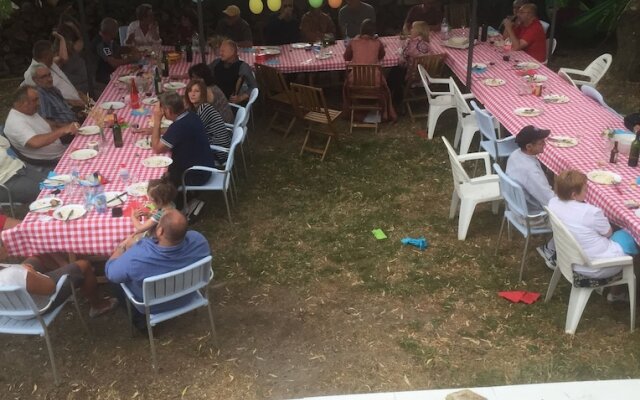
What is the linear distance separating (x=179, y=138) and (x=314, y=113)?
2.63 metres

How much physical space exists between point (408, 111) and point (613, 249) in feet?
16.4

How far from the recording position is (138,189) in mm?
5355

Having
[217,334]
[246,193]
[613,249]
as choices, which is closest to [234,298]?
[217,334]

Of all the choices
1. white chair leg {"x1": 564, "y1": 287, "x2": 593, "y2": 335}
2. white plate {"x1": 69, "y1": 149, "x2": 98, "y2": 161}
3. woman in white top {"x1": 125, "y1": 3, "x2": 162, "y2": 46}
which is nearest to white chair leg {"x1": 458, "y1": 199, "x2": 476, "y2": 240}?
white chair leg {"x1": 564, "y1": 287, "x2": 593, "y2": 335}

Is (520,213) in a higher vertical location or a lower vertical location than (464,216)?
higher

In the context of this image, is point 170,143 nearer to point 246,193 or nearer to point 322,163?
point 246,193

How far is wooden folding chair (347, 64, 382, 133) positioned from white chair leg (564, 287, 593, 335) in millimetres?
4524

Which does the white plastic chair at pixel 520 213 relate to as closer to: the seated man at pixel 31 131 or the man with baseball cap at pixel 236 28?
the seated man at pixel 31 131

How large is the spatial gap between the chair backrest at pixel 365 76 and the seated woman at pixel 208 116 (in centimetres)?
239

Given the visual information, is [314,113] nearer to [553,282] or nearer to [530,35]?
[530,35]

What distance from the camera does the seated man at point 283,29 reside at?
34.5ft

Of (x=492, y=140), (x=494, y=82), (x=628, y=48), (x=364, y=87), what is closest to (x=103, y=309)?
(x=492, y=140)

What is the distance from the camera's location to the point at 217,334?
5.20 m

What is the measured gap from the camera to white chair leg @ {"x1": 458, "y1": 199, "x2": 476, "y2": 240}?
6199 mm
